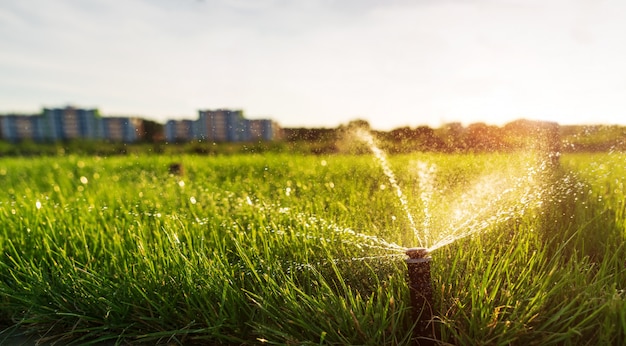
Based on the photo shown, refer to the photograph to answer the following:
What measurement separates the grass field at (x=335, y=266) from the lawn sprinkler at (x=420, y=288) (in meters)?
0.06

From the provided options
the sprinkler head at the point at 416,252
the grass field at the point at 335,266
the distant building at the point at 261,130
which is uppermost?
the distant building at the point at 261,130

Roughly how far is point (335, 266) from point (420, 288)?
1.54 feet

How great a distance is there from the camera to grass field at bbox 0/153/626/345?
1778mm

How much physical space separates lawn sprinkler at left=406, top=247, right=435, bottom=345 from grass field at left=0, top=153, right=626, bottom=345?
63 millimetres

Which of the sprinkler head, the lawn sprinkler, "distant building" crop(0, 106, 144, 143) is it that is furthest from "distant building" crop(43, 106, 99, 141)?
the sprinkler head

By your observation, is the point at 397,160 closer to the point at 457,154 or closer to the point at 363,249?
the point at 457,154

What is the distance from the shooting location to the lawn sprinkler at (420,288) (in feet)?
5.01

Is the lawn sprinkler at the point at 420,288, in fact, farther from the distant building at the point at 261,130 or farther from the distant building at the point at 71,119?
the distant building at the point at 71,119

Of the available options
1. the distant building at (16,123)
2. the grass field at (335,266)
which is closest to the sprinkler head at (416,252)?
the grass field at (335,266)

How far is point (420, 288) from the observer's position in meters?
1.58

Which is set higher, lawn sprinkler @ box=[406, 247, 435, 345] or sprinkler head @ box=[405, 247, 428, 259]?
sprinkler head @ box=[405, 247, 428, 259]

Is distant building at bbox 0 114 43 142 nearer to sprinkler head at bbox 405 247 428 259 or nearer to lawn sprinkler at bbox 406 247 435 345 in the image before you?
lawn sprinkler at bbox 406 247 435 345

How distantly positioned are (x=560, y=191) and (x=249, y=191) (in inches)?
85.6

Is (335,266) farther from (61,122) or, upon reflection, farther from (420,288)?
(61,122)
